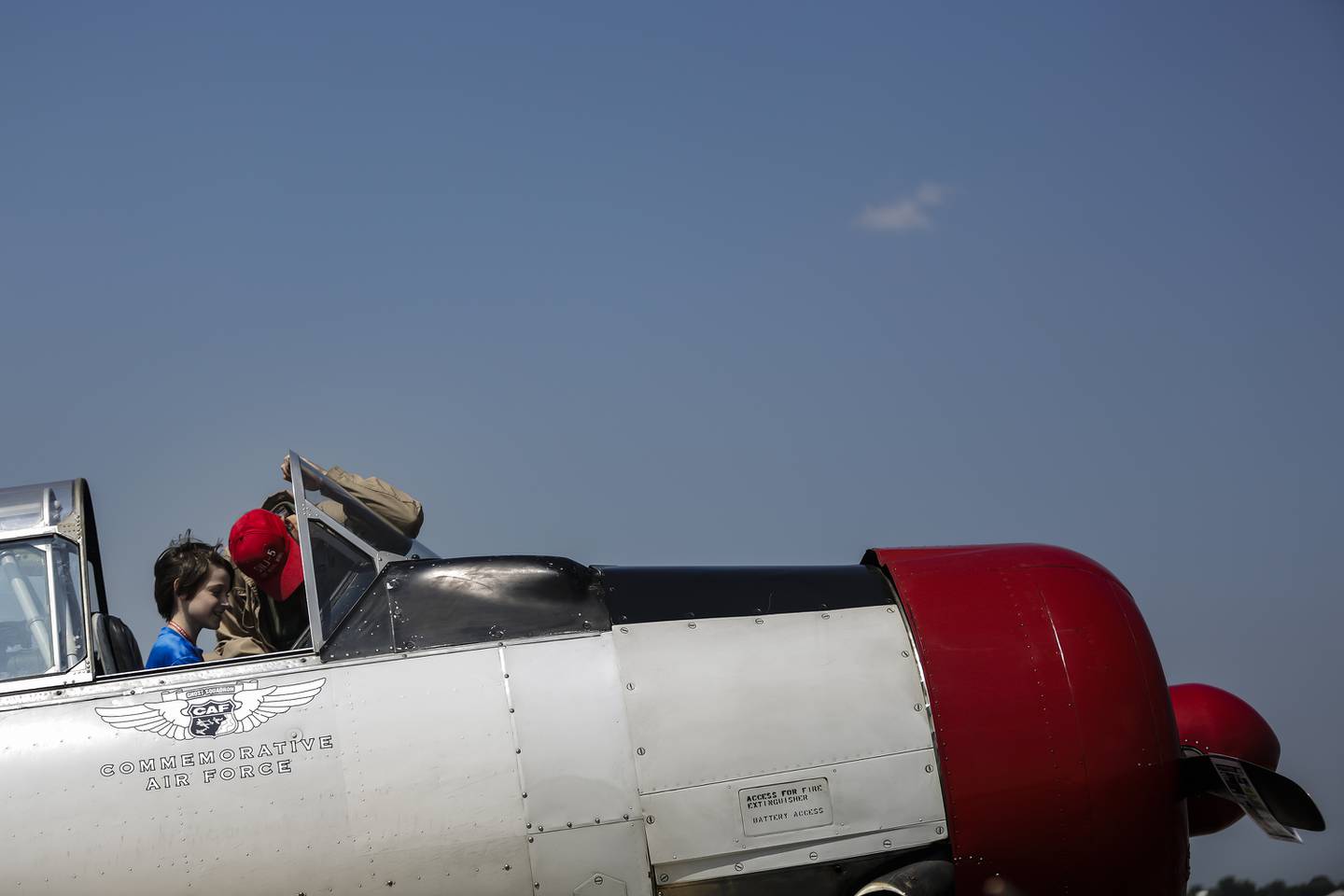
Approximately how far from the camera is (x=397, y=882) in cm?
444

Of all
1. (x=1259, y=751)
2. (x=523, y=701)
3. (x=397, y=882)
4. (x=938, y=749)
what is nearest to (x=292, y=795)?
(x=397, y=882)

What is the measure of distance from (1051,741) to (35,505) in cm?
406

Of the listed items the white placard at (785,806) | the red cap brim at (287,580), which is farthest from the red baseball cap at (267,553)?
the white placard at (785,806)

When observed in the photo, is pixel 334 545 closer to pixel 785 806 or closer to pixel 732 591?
pixel 732 591

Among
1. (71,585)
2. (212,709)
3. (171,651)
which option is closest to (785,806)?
(212,709)

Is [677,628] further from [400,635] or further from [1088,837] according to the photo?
[1088,837]

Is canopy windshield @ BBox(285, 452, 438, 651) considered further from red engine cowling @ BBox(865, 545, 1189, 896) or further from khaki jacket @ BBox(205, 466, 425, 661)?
red engine cowling @ BBox(865, 545, 1189, 896)

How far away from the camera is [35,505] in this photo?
4.96 m

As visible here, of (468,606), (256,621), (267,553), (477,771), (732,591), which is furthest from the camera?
(256,621)

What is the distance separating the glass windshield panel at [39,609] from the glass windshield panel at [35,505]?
8 cm

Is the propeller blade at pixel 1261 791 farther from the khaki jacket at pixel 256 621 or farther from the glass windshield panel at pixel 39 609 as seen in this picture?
the glass windshield panel at pixel 39 609

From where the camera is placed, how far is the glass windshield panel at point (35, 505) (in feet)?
16.1

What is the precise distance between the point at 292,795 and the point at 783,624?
192 centimetres

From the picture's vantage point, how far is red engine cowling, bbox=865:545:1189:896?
4.74 m
